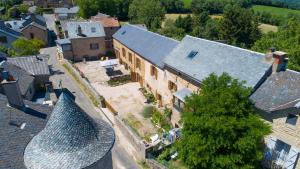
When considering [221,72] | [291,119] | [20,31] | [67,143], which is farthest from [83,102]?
[20,31]

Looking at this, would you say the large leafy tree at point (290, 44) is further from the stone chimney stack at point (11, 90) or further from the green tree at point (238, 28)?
the stone chimney stack at point (11, 90)

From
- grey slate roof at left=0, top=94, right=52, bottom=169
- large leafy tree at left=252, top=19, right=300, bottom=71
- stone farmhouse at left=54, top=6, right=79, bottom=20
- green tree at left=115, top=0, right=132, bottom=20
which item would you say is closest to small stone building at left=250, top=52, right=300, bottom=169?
large leafy tree at left=252, top=19, right=300, bottom=71

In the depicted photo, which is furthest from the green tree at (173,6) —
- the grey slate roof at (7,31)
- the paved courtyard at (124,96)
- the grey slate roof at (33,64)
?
the grey slate roof at (33,64)

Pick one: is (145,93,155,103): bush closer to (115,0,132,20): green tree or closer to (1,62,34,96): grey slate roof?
(1,62,34,96): grey slate roof

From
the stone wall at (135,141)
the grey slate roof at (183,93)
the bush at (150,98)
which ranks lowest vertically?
the bush at (150,98)

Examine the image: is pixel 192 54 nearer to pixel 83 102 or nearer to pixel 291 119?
pixel 291 119

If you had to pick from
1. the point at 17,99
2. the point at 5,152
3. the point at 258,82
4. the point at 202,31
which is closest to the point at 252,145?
the point at 258,82
